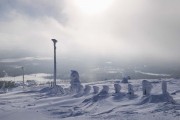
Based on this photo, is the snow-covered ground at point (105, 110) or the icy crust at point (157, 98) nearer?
the snow-covered ground at point (105, 110)

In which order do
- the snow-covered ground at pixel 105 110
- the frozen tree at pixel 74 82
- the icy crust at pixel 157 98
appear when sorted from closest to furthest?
the snow-covered ground at pixel 105 110, the icy crust at pixel 157 98, the frozen tree at pixel 74 82

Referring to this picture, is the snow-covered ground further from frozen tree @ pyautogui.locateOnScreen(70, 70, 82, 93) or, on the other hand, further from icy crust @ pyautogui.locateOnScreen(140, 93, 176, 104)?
frozen tree @ pyautogui.locateOnScreen(70, 70, 82, 93)

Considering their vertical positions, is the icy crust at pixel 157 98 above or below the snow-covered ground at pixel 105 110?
above

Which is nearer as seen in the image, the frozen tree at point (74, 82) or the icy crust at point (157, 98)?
the icy crust at point (157, 98)

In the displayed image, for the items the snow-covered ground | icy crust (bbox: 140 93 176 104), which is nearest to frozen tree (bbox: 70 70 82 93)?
the snow-covered ground

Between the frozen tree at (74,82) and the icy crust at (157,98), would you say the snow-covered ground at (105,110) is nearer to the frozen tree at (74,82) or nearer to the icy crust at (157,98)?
the icy crust at (157,98)

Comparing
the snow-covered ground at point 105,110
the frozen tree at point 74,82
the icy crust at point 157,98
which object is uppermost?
the frozen tree at point 74,82

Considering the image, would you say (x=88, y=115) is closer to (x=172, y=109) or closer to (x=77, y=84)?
(x=172, y=109)

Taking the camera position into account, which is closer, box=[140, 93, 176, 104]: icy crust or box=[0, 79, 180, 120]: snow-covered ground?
box=[0, 79, 180, 120]: snow-covered ground

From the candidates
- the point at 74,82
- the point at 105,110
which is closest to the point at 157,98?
the point at 105,110

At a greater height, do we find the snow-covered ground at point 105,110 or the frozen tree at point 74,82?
the frozen tree at point 74,82

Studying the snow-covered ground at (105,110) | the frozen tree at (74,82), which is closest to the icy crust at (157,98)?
the snow-covered ground at (105,110)

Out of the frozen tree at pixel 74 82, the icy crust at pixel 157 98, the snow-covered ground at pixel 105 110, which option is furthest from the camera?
the frozen tree at pixel 74 82

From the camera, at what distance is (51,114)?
27891mm
